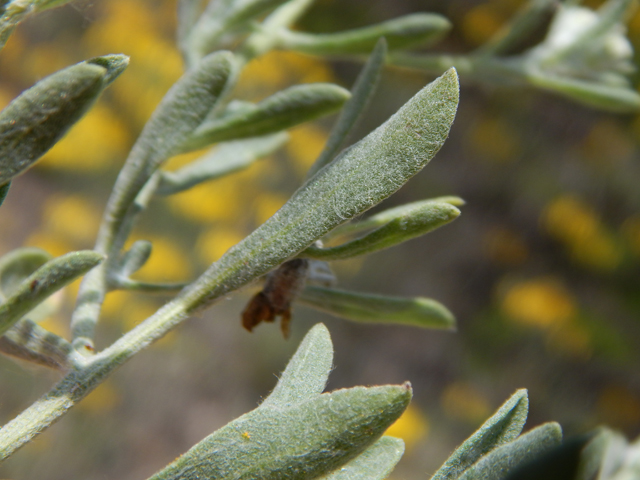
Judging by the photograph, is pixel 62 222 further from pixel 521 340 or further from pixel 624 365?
pixel 624 365

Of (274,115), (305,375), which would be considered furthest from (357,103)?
(305,375)

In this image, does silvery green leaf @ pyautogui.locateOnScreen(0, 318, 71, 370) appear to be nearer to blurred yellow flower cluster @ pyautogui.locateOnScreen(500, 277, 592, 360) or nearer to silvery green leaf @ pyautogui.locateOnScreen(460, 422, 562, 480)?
silvery green leaf @ pyautogui.locateOnScreen(460, 422, 562, 480)

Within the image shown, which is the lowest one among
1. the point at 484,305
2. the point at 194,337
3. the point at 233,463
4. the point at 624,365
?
the point at 624,365

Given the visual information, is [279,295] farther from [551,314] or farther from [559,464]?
[551,314]

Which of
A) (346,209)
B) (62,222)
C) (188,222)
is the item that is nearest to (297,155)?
(188,222)

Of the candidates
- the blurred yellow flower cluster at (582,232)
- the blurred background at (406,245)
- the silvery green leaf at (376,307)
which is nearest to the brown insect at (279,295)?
the silvery green leaf at (376,307)

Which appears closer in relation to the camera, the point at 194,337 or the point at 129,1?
the point at 194,337

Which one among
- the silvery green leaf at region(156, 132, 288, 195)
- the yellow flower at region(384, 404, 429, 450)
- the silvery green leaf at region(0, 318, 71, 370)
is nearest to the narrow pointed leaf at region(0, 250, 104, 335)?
the silvery green leaf at region(0, 318, 71, 370)
